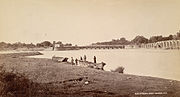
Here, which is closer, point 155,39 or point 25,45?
point 25,45

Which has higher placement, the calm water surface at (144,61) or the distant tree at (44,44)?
the distant tree at (44,44)

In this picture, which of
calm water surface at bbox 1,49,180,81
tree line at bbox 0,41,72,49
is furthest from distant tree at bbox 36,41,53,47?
calm water surface at bbox 1,49,180,81

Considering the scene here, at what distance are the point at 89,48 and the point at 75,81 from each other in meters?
0.19

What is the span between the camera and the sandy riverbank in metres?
1.53

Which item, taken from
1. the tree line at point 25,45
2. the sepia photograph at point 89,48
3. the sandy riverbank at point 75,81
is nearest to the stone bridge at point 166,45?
the sepia photograph at point 89,48

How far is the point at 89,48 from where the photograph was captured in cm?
160

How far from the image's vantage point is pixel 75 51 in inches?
62.2

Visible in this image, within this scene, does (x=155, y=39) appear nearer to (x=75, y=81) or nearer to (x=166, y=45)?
(x=166, y=45)

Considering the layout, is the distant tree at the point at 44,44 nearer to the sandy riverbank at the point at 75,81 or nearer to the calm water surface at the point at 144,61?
the sandy riverbank at the point at 75,81

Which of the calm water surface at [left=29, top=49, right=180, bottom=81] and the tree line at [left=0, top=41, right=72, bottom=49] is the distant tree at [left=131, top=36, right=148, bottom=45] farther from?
the tree line at [left=0, top=41, right=72, bottom=49]

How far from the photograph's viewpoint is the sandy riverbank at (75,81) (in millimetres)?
1528

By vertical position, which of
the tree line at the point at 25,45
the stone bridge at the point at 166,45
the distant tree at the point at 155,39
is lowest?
the stone bridge at the point at 166,45

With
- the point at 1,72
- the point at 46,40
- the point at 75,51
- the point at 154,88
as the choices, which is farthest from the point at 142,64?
the point at 1,72

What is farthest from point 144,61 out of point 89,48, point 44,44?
point 44,44
